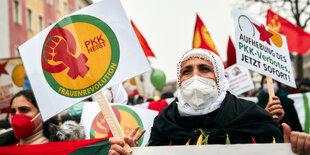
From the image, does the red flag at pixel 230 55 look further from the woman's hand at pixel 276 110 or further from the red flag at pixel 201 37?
the woman's hand at pixel 276 110

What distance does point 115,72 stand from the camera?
88.6 inches

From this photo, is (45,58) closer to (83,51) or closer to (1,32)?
(83,51)

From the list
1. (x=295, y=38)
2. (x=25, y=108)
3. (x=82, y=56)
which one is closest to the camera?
(x=82, y=56)

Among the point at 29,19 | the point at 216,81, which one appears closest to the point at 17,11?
the point at 29,19

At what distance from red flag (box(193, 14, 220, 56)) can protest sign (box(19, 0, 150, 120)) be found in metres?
3.21

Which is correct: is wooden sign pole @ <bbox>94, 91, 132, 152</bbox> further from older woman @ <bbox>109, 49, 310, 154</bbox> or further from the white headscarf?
the white headscarf

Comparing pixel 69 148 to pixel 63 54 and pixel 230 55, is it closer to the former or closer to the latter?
pixel 63 54

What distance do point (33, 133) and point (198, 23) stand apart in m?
3.70

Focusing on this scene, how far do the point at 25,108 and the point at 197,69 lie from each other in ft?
5.29

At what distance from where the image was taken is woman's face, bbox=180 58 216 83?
2584 millimetres

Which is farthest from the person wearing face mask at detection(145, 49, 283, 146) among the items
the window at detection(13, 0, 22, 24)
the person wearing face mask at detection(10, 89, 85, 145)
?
the window at detection(13, 0, 22, 24)

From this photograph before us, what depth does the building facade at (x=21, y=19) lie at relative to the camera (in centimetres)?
2111

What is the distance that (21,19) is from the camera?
78.6ft

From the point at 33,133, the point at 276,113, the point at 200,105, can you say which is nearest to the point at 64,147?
the point at 33,133
